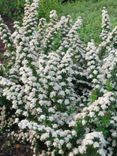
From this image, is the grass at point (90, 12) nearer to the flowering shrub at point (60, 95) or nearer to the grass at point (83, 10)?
the grass at point (83, 10)

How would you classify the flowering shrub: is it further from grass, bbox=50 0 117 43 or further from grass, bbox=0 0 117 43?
grass, bbox=0 0 117 43

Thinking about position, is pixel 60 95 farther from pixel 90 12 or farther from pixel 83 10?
pixel 83 10

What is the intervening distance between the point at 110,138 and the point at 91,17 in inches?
247

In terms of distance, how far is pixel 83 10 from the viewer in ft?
38.1

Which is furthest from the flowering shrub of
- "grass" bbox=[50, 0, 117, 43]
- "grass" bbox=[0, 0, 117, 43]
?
"grass" bbox=[0, 0, 117, 43]

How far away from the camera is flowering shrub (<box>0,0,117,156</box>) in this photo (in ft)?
14.8

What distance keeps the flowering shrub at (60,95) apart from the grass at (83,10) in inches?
109

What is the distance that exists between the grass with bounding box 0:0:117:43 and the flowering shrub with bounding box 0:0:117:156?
2.77 meters

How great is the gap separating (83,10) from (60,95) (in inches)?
270


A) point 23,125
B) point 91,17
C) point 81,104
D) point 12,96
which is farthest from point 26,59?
point 91,17

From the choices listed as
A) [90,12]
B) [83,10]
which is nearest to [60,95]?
[90,12]

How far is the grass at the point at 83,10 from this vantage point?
388 inches

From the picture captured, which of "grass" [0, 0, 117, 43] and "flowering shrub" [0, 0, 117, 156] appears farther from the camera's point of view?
"grass" [0, 0, 117, 43]

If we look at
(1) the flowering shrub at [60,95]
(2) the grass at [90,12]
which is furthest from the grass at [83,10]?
(1) the flowering shrub at [60,95]
